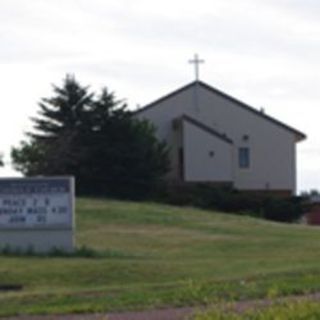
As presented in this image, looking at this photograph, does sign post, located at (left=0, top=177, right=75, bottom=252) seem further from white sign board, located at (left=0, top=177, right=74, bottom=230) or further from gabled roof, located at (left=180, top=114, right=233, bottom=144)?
gabled roof, located at (left=180, top=114, right=233, bottom=144)

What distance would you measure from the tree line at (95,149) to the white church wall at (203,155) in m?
4.34

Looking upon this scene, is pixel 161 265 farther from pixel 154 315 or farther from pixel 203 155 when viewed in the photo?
pixel 203 155

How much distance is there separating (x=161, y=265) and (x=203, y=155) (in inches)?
1809

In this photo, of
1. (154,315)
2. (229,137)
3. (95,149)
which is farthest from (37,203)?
(229,137)

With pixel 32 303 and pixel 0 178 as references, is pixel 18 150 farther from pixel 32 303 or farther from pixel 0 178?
pixel 32 303

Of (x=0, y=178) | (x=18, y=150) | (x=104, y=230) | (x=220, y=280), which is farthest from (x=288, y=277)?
(x=18, y=150)

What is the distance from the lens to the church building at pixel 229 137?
72.6m

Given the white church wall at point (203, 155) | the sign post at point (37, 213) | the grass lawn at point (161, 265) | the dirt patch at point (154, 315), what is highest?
the white church wall at point (203, 155)

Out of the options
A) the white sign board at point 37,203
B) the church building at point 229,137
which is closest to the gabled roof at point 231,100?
the church building at point 229,137

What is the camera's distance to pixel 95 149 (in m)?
62.9

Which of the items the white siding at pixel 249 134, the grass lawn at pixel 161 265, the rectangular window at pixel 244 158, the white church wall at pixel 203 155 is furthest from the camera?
the rectangular window at pixel 244 158

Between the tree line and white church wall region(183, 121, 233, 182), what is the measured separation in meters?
4.34

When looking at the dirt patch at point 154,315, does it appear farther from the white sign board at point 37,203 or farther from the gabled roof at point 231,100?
the gabled roof at point 231,100

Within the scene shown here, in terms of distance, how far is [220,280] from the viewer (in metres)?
21.7
